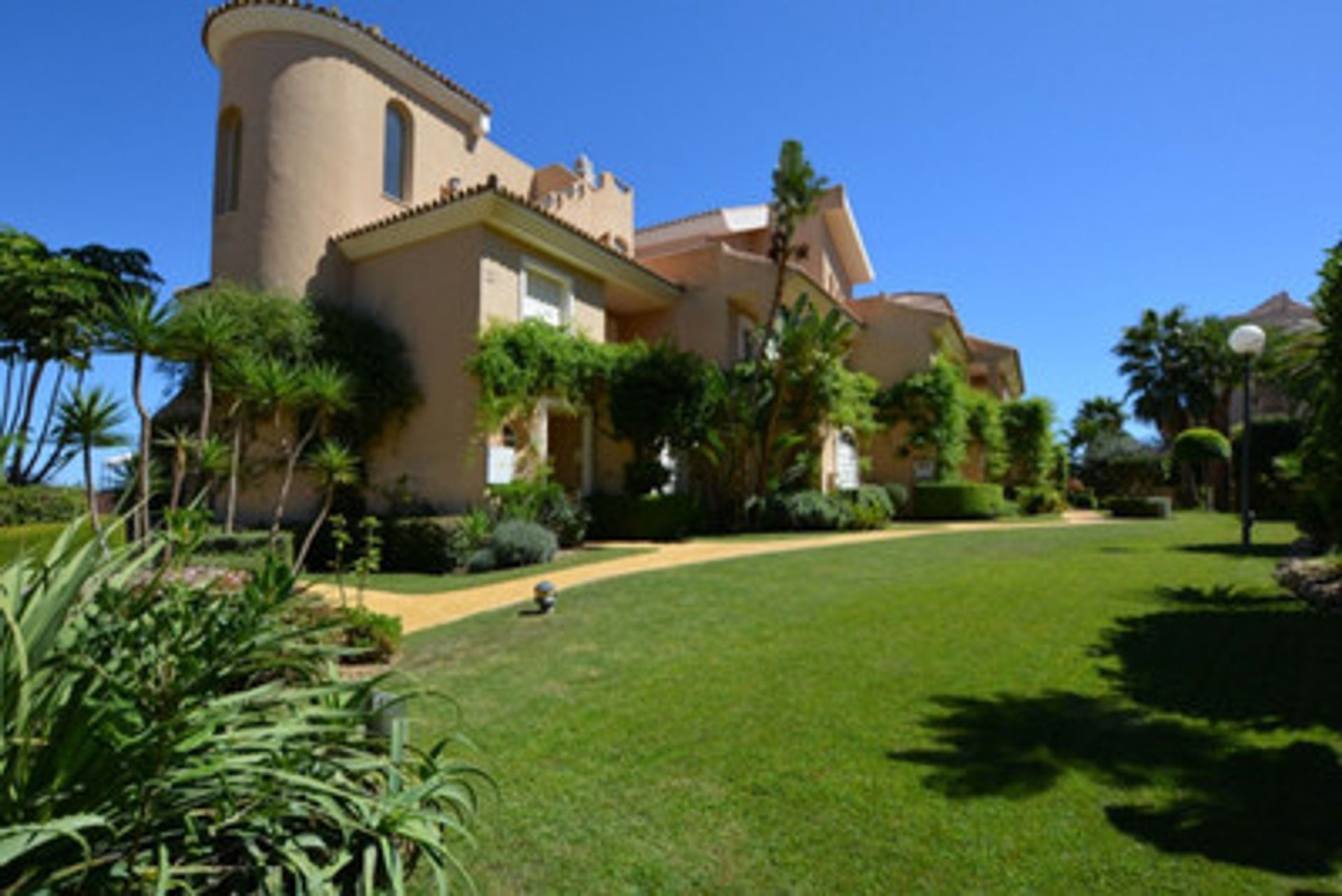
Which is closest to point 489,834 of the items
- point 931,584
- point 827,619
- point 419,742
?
point 419,742

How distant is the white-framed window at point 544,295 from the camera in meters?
15.1

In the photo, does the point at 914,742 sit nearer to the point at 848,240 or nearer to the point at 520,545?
the point at 520,545

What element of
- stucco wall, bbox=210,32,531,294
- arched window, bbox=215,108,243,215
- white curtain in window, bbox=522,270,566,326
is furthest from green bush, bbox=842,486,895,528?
arched window, bbox=215,108,243,215

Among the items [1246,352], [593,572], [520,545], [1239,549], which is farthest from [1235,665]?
[520,545]

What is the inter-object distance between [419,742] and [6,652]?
2.54 metres

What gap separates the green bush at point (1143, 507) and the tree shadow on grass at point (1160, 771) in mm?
22053

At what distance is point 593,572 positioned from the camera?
1094cm

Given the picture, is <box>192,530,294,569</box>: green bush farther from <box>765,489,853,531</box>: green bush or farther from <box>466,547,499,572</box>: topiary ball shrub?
<box>765,489,853,531</box>: green bush

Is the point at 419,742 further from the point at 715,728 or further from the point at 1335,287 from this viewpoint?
the point at 1335,287

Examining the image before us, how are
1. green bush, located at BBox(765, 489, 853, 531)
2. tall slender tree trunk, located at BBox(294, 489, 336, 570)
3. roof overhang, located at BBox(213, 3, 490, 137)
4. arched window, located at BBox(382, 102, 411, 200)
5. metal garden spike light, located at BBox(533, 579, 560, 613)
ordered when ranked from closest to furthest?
tall slender tree trunk, located at BBox(294, 489, 336, 570) → metal garden spike light, located at BBox(533, 579, 560, 613) → roof overhang, located at BBox(213, 3, 490, 137) → arched window, located at BBox(382, 102, 411, 200) → green bush, located at BBox(765, 489, 853, 531)

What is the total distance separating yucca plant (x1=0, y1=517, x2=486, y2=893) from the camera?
1741 millimetres

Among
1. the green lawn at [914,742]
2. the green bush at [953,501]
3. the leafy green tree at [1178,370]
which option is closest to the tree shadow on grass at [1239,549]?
the green lawn at [914,742]

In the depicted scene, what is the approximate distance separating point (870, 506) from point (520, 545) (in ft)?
38.4

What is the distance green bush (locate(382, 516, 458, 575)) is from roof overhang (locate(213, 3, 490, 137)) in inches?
476
